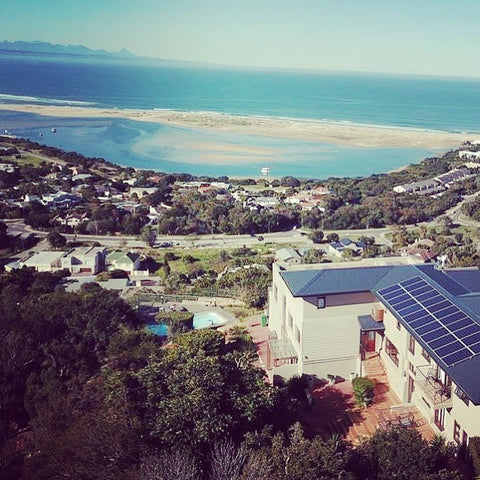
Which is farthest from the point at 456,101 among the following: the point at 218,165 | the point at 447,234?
the point at 447,234

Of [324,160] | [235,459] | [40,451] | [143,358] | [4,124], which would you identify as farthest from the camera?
[4,124]

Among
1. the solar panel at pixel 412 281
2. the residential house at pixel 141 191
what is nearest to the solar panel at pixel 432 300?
the solar panel at pixel 412 281

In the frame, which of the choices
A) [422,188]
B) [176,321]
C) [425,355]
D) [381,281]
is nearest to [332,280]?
[381,281]

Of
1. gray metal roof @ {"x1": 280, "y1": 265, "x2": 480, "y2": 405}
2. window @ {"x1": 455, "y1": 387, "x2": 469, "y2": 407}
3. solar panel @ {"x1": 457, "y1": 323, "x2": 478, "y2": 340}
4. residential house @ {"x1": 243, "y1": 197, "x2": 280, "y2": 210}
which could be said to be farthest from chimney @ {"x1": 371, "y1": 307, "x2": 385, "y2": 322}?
residential house @ {"x1": 243, "y1": 197, "x2": 280, "y2": 210}

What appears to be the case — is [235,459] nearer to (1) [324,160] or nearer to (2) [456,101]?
(1) [324,160]

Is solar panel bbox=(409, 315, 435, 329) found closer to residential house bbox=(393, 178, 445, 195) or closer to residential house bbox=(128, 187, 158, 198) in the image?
residential house bbox=(128, 187, 158, 198)

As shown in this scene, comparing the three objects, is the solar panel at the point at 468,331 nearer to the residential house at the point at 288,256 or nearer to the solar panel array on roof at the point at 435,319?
the solar panel array on roof at the point at 435,319

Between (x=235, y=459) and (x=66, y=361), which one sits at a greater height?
(x=235, y=459)
